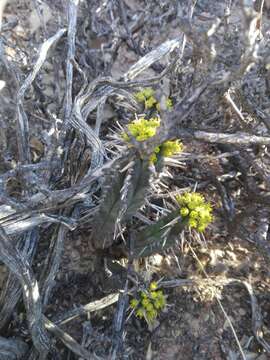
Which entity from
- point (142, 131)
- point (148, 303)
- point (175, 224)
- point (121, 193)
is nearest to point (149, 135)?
point (142, 131)

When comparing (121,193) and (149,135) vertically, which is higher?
(149,135)

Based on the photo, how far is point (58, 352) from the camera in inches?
66.6

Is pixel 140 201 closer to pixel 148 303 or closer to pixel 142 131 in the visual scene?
pixel 142 131

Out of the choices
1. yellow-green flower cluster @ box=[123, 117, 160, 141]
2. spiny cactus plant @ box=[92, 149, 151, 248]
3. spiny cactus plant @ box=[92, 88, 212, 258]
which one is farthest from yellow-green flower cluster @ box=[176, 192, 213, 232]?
yellow-green flower cluster @ box=[123, 117, 160, 141]

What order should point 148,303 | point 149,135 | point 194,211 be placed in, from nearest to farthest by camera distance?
point 149,135, point 194,211, point 148,303

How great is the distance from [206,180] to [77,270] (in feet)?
2.37

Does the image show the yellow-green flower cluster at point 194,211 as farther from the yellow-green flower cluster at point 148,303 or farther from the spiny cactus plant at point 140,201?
the yellow-green flower cluster at point 148,303

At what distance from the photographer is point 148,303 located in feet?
5.78

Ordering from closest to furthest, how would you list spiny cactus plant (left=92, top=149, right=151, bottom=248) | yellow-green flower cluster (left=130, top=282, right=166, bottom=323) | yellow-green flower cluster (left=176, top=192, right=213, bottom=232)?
spiny cactus plant (left=92, top=149, right=151, bottom=248), yellow-green flower cluster (left=176, top=192, right=213, bottom=232), yellow-green flower cluster (left=130, top=282, right=166, bottom=323)

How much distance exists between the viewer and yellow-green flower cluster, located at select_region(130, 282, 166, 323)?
1.75 metres

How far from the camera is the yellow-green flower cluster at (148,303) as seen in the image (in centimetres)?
175

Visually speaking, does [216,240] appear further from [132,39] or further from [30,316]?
[132,39]

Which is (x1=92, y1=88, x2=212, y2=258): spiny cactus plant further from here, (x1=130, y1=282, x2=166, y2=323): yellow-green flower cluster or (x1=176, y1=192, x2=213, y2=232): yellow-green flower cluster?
(x1=130, y1=282, x2=166, y2=323): yellow-green flower cluster

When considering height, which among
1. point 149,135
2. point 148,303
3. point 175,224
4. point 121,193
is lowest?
point 148,303
